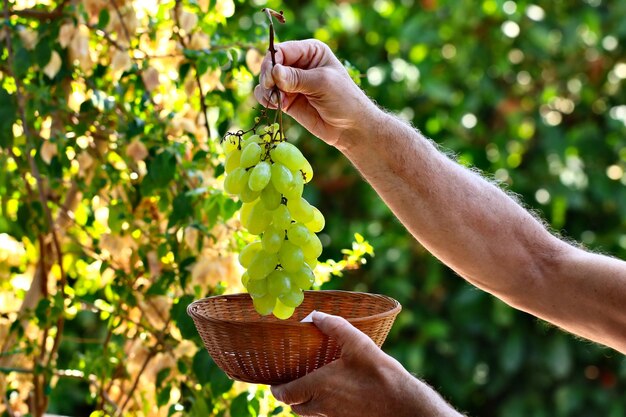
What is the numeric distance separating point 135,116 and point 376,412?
707 millimetres

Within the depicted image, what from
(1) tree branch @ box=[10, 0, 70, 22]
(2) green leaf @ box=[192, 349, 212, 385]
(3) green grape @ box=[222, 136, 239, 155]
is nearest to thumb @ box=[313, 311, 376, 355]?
(3) green grape @ box=[222, 136, 239, 155]

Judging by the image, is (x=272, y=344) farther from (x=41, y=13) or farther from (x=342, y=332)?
(x=41, y=13)

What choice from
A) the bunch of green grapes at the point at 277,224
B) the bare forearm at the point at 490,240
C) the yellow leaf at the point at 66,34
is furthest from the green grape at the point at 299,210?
the yellow leaf at the point at 66,34

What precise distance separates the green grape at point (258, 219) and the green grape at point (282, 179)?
0.04 m

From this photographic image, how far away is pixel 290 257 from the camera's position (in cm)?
98

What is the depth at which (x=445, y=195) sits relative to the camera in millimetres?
1404

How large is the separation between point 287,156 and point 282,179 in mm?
30

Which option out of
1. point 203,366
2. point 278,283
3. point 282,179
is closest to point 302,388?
point 278,283

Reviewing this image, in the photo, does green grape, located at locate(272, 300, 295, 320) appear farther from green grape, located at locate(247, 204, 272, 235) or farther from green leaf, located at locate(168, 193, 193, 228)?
green leaf, located at locate(168, 193, 193, 228)

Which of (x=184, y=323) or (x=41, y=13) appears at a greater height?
(x=41, y=13)

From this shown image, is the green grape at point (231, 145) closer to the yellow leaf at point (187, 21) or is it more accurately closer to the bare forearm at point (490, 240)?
the bare forearm at point (490, 240)

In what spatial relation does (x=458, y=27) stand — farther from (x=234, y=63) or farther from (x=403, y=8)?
(x=234, y=63)

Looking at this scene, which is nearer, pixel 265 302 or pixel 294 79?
pixel 265 302

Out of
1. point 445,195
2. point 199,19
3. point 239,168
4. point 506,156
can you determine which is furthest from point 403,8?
point 239,168
